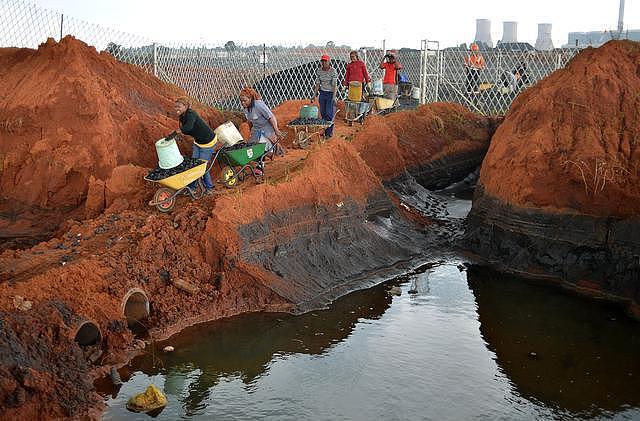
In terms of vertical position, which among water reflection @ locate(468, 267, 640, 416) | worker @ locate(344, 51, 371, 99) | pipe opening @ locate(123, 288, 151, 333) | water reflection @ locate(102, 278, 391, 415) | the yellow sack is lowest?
water reflection @ locate(468, 267, 640, 416)

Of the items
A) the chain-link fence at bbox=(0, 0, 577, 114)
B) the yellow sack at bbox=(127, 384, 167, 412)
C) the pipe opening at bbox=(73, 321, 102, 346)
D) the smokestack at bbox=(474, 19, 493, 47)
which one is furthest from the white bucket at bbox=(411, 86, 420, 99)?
the smokestack at bbox=(474, 19, 493, 47)

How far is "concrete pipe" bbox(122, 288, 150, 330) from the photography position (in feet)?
26.1

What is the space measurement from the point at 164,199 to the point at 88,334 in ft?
8.60

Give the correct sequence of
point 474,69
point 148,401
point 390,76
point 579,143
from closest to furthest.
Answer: point 148,401, point 579,143, point 390,76, point 474,69

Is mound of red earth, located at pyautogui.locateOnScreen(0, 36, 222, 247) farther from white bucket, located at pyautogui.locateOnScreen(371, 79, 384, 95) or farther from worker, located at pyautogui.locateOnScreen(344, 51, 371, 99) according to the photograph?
white bucket, located at pyautogui.locateOnScreen(371, 79, 384, 95)

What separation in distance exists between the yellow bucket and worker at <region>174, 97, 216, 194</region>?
19.4 ft

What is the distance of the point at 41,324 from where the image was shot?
6691mm

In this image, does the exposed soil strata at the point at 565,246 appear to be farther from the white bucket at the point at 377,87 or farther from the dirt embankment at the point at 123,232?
the white bucket at the point at 377,87

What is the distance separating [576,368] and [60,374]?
506 centimetres

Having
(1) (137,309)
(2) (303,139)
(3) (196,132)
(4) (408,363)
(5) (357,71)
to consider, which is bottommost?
(4) (408,363)

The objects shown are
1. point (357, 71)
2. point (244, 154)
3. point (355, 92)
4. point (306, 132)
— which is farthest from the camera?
point (355, 92)

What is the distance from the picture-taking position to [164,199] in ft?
30.8

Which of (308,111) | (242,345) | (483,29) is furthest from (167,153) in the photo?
(483,29)

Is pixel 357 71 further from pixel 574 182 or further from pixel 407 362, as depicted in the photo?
pixel 407 362
